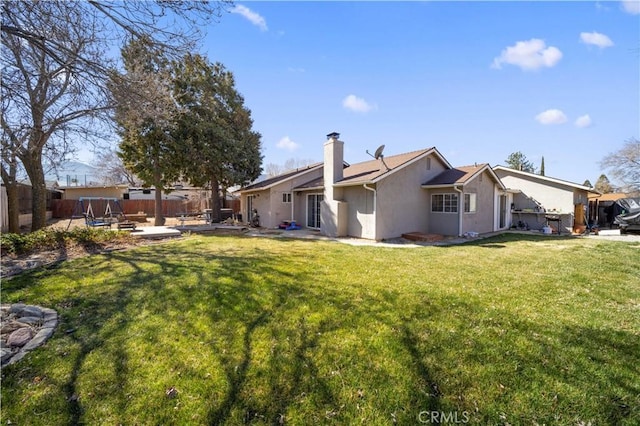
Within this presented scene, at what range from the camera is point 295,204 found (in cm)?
1878

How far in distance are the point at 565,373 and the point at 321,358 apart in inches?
105

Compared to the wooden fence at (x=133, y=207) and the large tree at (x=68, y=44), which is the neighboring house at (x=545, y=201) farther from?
the wooden fence at (x=133, y=207)

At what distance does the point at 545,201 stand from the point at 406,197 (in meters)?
10.6

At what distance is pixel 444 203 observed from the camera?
14648 millimetres

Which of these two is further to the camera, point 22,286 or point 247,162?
point 247,162

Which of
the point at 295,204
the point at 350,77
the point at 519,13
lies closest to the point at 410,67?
the point at 350,77

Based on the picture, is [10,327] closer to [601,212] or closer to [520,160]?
[601,212]

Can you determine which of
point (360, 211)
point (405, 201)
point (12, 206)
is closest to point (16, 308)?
point (12, 206)

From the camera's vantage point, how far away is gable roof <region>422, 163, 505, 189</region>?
13.8 meters

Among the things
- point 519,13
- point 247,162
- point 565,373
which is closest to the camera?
point 565,373

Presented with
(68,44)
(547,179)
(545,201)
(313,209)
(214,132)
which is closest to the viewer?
(68,44)

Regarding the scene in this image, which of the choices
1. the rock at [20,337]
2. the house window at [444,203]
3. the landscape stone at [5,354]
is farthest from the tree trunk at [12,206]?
the house window at [444,203]

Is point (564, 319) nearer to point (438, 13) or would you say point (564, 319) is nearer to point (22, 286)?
point (438, 13)

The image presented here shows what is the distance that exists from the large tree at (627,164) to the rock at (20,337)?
36836 millimetres
